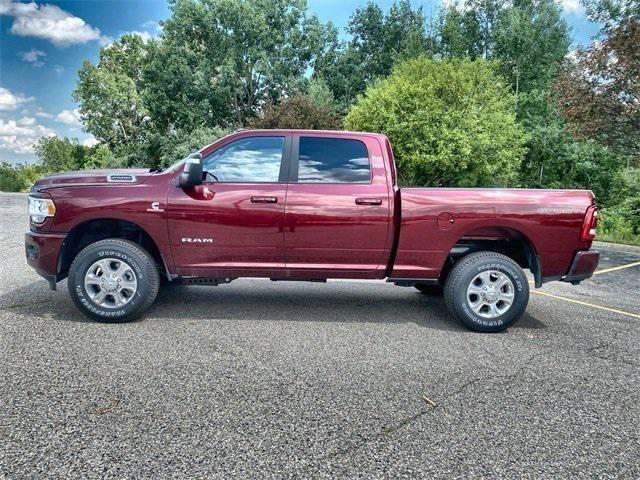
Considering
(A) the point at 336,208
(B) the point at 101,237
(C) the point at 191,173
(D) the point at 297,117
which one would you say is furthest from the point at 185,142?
(A) the point at 336,208

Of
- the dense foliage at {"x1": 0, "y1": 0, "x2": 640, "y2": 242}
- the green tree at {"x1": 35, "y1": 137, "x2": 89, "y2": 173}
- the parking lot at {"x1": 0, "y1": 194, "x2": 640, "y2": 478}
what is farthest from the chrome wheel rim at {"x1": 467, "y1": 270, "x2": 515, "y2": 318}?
the green tree at {"x1": 35, "y1": 137, "x2": 89, "y2": 173}

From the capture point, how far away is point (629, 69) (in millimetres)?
13500

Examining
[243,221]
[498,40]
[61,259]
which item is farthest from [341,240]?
[498,40]

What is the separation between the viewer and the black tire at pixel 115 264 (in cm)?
423

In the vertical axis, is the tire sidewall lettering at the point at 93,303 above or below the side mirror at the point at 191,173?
below

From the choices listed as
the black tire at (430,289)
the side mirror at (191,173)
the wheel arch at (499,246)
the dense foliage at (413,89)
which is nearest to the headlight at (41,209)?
the side mirror at (191,173)

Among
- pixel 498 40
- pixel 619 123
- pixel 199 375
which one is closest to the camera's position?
pixel 199 375

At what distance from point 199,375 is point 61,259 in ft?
7.57

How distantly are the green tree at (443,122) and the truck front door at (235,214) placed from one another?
2146cm

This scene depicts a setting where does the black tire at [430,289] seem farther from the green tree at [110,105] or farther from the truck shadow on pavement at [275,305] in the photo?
the green tree at [110,105]

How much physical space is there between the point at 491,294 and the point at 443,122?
2253 centimetres

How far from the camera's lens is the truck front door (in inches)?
170

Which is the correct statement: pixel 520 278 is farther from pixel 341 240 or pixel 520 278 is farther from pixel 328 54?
pixel 328 54

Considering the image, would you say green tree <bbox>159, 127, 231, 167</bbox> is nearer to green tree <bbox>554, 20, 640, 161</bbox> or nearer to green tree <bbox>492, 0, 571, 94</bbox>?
green tree <bbox>554, 20, 640, 161</bbox>
